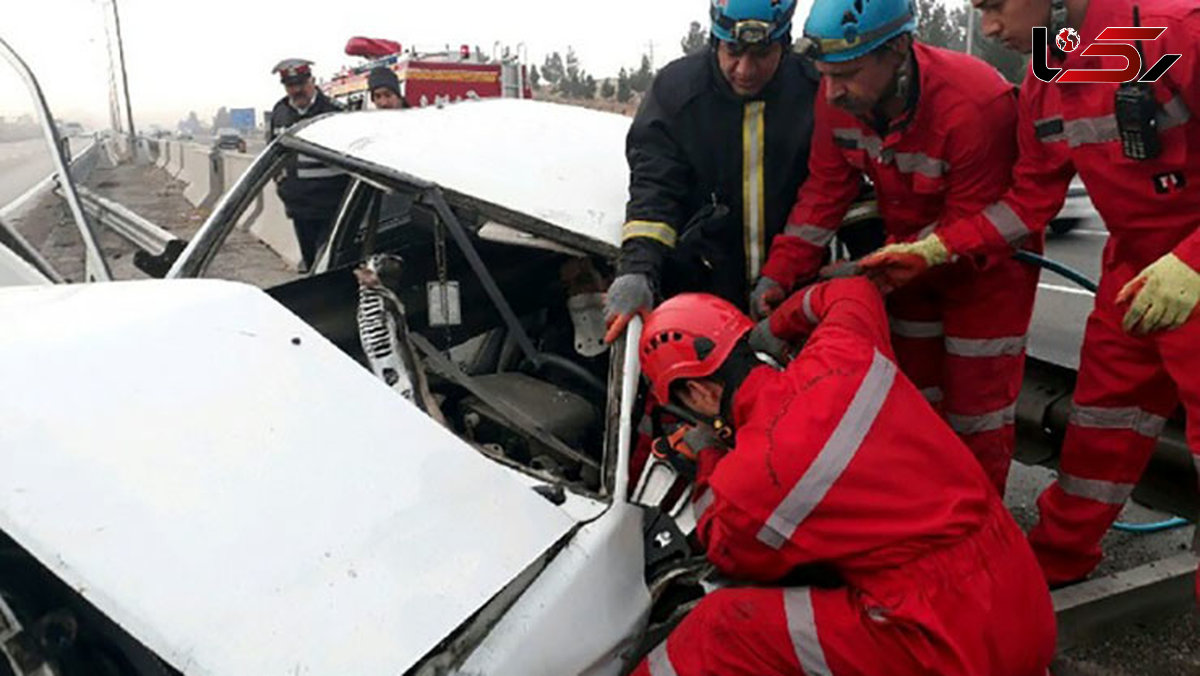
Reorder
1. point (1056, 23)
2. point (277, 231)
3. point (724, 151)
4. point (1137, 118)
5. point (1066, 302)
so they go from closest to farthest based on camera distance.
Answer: point (1137, 118)
point (1056, 23)
point (724, 151)
point (1066, 302)
point (277, 231)

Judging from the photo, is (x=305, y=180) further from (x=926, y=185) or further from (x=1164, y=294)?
(x=1164, y=294)

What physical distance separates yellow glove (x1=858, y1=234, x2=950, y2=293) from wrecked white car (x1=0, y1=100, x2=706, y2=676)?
28.2 inches

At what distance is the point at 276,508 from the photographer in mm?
1571

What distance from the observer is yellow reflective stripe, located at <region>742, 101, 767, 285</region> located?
2738 millimetres

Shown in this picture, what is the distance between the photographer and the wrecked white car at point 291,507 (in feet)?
4.74

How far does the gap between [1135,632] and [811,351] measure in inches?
60.0

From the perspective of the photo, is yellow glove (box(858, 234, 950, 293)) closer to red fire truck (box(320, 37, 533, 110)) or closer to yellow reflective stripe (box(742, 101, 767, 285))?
yellow reflective stripe (box(742, 101, 767, 285))

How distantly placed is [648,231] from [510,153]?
57 cm

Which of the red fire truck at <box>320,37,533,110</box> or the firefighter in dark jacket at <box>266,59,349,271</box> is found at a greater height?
the firefighter in dark jacket at <box>266,59,349,271</box>

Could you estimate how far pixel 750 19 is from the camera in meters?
2.55

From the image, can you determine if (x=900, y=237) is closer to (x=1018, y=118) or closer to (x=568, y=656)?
(x=1018, y=118)

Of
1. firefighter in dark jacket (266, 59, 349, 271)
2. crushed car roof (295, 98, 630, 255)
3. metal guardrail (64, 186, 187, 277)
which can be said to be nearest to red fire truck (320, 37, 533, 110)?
firefighter in dark jacket (266, 59, 349, 271)

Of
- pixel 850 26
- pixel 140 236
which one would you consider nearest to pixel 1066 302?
pixel 850 26

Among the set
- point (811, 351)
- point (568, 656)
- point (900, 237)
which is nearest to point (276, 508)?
point (568, 656)
